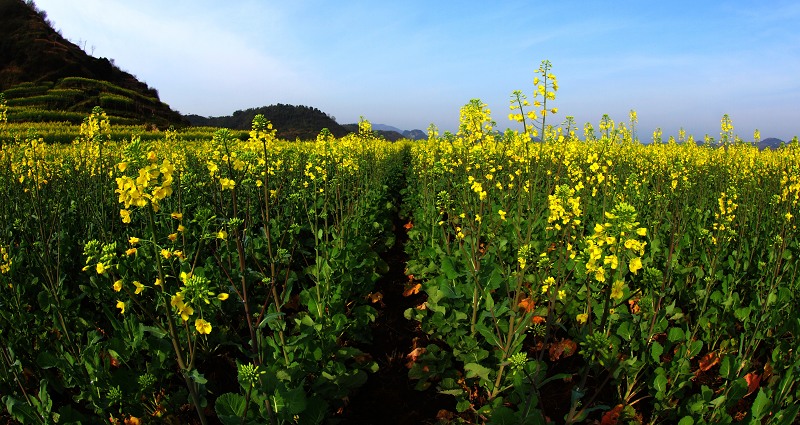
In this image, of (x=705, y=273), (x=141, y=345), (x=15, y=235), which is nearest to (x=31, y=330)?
(x=141, y=345)

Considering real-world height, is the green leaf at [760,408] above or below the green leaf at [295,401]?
below

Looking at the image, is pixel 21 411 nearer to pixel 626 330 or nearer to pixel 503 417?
pixel 503 417

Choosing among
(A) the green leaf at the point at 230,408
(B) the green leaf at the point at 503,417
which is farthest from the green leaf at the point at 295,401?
(B) the green leaf at the point at 503,417

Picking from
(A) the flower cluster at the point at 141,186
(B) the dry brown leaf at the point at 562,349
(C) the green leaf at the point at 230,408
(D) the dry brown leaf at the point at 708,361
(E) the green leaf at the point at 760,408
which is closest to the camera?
(A) the flower cluster at the point at 141,186

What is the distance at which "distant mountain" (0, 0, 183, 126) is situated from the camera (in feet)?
114

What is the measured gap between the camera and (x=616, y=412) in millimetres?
2916

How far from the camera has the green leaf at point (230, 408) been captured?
6.58 ft

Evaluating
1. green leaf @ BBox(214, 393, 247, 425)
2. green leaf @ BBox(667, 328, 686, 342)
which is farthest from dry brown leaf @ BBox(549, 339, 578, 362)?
green leaf @ BBox(214, 393, 247, 425)

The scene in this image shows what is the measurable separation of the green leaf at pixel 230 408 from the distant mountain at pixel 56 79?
3409cm

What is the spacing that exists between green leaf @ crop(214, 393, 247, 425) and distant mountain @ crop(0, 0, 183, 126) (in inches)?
1342

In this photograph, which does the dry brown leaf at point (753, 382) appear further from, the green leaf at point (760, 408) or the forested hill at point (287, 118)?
the forested hill at point (287, 118)

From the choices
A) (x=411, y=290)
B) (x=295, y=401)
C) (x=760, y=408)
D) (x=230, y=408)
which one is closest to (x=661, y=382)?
(x=760, y=408)

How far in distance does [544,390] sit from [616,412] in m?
0.61

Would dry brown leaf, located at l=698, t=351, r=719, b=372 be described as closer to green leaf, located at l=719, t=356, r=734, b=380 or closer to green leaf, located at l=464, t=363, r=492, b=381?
green leaf, located at l=719, t=356, r=734, b=380
